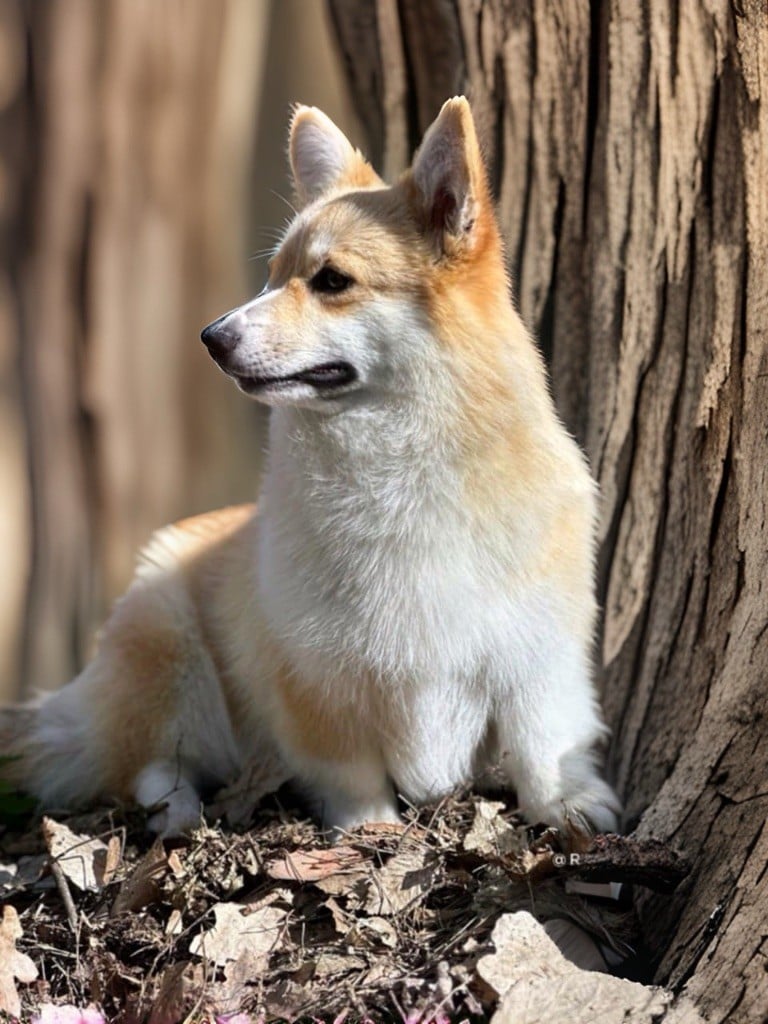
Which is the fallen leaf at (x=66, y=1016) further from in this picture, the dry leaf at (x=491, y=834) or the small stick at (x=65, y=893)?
the dry leaf at (x=491, y=834)

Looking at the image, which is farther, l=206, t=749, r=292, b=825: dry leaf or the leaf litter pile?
l=206, t=749, r=292, b=825: dry leaf

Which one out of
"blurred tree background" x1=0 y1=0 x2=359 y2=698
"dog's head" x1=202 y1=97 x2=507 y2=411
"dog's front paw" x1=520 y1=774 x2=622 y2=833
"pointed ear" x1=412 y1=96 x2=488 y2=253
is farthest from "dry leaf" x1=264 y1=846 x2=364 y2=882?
"blurred tree background" x1=0 y1=0 x2=359 y2=698

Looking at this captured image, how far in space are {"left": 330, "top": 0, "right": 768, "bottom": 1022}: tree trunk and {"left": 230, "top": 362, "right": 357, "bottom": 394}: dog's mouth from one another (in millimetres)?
1115

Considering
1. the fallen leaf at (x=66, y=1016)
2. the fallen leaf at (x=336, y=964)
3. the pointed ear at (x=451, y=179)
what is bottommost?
the fallen leaf at (x=66, y=1016)

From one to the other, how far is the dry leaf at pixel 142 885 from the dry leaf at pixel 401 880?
626 mm

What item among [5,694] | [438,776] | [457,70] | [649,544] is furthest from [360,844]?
[5,694]

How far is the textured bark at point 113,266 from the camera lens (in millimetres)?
6215

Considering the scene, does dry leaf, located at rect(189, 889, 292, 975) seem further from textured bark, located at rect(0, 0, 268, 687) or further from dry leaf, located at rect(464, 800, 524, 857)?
textured bark, located at rect(0, 0, 268, 687)

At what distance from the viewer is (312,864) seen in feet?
11.3

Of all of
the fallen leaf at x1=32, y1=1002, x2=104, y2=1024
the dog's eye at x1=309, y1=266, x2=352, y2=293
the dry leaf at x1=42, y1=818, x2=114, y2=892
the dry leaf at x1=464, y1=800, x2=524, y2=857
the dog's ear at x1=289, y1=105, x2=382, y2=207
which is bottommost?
the fallen leaf at x1=32, y1=1002, x2=104, y2=1024

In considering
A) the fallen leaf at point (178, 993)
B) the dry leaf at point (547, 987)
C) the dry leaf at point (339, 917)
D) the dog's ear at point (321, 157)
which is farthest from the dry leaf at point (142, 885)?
the dog's ear at point (321, 157)

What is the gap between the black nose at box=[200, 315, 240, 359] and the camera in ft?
10.7

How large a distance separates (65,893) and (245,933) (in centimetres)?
58

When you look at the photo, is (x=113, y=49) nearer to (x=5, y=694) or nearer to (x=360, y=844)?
(x=5, y=694)
